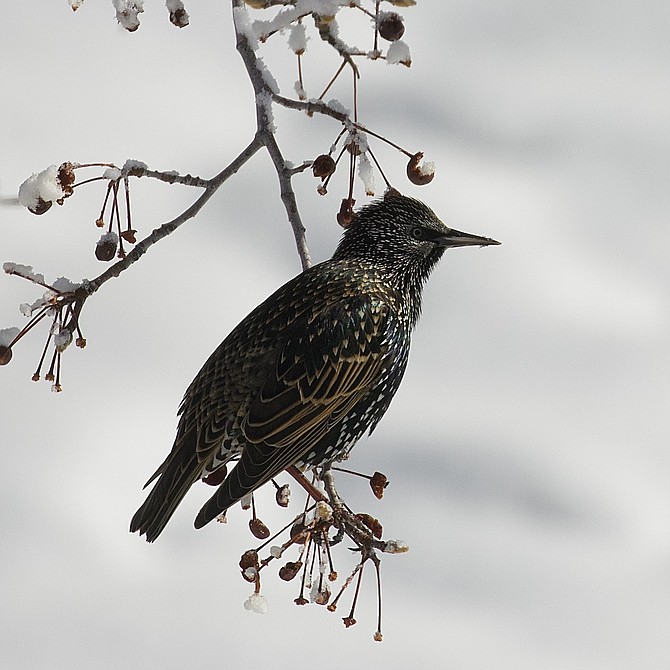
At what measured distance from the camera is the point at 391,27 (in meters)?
2.33

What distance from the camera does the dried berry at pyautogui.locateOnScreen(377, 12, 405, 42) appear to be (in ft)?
7.64

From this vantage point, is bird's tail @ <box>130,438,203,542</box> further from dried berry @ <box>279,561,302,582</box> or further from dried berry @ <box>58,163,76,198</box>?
dried berry @ <box>58,163,76,198</box>

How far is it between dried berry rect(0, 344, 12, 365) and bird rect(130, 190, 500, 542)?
0.77m

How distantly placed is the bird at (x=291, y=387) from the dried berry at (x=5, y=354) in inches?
30.4

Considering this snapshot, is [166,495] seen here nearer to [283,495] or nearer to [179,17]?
[283,495]

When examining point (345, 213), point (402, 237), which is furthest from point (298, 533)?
point (402, 237)

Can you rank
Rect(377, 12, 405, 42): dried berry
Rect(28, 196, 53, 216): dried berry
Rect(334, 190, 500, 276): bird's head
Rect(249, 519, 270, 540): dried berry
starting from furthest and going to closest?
1. Rect(334, 190, 500, 276): bird's head
2. Rect(249, 519, 270, 540): dried berry
3. Rect(28, 196, 53, 216): dried berry
4. Rect(377, 12, 405, 42): dried berry

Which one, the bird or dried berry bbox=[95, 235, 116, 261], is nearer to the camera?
dried berry bbox=[95, 235, 116, 261]

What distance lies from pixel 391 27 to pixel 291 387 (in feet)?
4.22

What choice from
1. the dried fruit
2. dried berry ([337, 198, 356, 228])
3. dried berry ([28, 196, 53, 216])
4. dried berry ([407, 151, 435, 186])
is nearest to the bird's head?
dried berry ([337, 198, 356, 228])

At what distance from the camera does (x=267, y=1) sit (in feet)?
7.98

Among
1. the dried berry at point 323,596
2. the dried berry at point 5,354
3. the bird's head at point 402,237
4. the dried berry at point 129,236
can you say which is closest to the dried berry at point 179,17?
the dried berry at point 129,236

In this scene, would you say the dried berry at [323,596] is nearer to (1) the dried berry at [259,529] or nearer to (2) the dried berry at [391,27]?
(1) the dried berry at [259,529]

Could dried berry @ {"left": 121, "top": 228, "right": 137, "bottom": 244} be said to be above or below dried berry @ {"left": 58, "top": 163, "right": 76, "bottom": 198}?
above
